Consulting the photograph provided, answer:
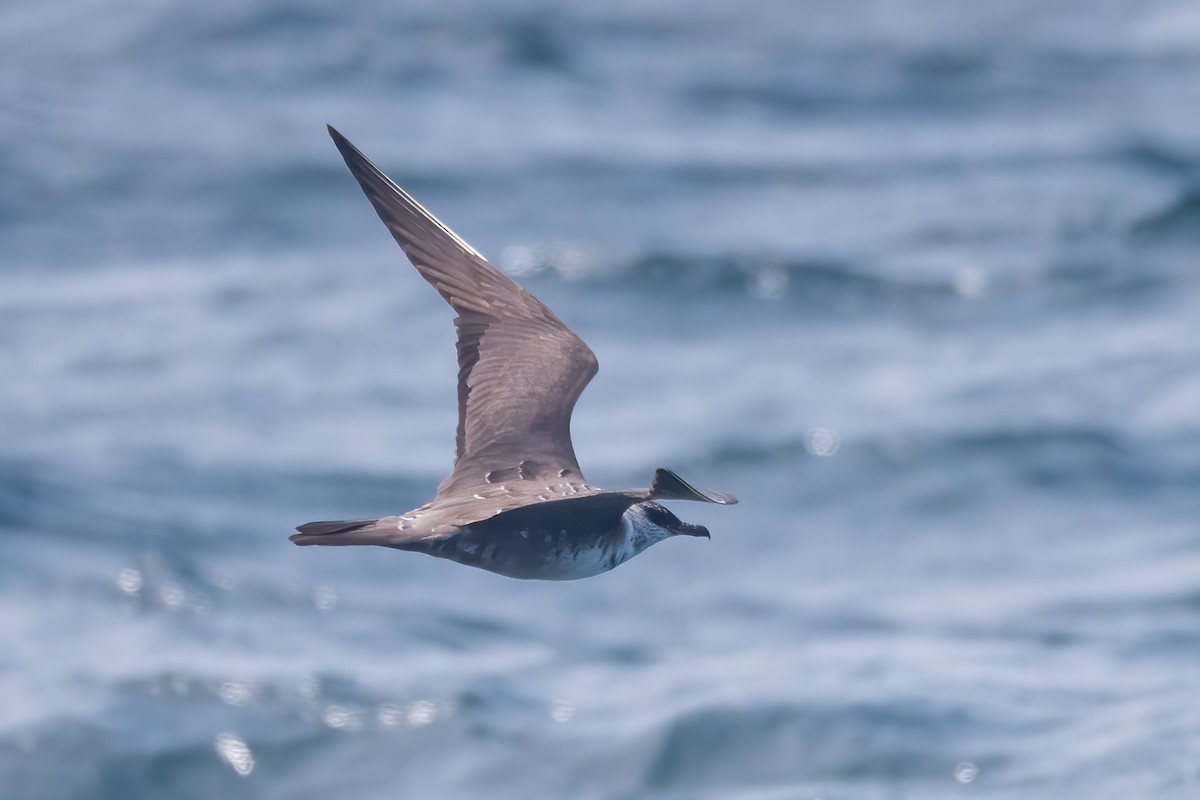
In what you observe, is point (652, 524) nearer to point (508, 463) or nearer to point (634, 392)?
point (508, 463)

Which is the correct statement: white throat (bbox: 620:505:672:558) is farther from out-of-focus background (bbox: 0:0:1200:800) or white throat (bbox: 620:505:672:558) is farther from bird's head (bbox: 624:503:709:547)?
out-of-focus background (bbox: 0:0:1200:800)

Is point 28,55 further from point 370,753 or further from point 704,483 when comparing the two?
point 370,753

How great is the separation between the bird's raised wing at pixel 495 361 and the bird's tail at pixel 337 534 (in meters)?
1.11

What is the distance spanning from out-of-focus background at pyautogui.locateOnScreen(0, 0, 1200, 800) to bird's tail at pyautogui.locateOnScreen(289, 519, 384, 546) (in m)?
8.66

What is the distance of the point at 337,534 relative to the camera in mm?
6848

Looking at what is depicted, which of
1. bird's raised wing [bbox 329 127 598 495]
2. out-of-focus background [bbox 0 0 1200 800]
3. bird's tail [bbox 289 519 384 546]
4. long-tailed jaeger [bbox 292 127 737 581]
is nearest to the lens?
bird's tail [bbox 289 519 384 546]

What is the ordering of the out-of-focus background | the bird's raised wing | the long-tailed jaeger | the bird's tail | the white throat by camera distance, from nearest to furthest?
the bird's tail
the long-tailed jaeger
the white throat
the bird's raised wing
the out-of-focus background

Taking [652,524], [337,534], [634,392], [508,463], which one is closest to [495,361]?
[508,463]

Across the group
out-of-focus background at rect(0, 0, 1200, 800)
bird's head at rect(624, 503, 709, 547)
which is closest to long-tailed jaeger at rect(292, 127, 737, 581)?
bird's head at rect(624, 503, 709, 547)

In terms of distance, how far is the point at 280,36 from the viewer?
102ft

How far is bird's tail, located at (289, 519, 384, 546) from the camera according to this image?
676 cm

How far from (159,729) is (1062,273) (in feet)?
49.9

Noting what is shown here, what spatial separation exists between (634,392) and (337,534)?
52.9 feet

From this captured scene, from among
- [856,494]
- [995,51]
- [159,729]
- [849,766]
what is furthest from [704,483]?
[995,51]
